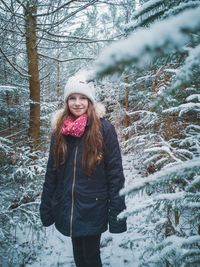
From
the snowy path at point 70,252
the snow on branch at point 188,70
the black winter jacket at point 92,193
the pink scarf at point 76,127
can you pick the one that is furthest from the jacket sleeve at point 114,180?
the snow on branch at point 188,70

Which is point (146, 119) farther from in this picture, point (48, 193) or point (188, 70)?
point (188, 70)

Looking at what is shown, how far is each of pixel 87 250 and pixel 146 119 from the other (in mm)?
4451

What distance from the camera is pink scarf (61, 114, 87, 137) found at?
2.60m

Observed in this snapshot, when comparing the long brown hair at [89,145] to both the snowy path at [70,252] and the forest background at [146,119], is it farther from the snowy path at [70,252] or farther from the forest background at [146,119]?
the snowy path at [70,252]

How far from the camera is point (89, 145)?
2572 millimetres

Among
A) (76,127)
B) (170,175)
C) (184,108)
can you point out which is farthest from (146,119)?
(170,175)

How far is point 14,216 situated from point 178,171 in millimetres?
3527

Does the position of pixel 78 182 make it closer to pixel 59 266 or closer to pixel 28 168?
pixel 59 266

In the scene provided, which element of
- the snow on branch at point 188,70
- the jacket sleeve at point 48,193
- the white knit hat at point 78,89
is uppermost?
the white knit hat at point 78,89

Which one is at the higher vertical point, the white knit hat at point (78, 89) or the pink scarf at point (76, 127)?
the white knit hat at point (78, 89)

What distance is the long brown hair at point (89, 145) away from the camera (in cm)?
254

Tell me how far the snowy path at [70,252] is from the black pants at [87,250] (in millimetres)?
940

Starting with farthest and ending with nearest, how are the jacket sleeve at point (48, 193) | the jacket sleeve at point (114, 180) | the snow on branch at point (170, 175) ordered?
the jacket sleeve at point (48, 193), the jacket sleeve at point (114, 180), the snow on branch at point (170, 175)

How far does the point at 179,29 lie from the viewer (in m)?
0.33
